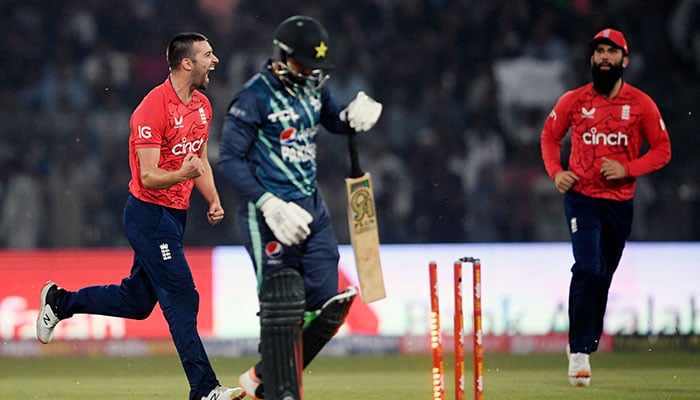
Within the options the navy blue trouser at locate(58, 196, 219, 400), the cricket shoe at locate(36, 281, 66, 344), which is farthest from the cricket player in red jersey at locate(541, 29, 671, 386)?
the cricket shoe at locate(36, 281, 66, 344)

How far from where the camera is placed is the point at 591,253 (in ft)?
28.5

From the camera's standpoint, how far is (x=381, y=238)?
44.2 feet

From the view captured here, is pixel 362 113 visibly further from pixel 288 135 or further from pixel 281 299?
pixel 281 299

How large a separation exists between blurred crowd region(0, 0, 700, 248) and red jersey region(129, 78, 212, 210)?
594 cm

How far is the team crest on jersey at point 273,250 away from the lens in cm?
652

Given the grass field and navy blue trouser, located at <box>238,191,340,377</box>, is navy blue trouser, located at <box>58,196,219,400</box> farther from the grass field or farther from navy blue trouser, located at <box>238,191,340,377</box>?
the grass field

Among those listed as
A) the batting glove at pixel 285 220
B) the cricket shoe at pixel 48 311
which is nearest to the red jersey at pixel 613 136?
the batting glove at pixel 285 220

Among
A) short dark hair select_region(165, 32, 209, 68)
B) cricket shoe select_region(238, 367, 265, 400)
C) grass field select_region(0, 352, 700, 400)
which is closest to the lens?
cricket shoe select_region(238, 367, 265, 400)

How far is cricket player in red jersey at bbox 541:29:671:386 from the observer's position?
8711 millimetres

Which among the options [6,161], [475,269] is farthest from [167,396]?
[6,161]

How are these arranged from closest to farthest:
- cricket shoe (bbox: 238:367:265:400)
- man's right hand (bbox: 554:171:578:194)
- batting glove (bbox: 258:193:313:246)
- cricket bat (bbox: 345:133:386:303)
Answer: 1. batting glove (bbox: 258:193:313:246)
2. cricket bat (bbox: 345:133:386:303)
3. cricket shoe (bbox: 238:367:265:400)
4. man's right hand (bbox: 554:171:578:194)

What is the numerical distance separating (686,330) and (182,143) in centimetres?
576

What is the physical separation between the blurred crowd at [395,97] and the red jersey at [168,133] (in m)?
5.94

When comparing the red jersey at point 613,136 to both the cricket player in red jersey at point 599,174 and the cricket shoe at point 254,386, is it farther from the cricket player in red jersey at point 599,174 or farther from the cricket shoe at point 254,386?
the cricket shoe at point 254,386
